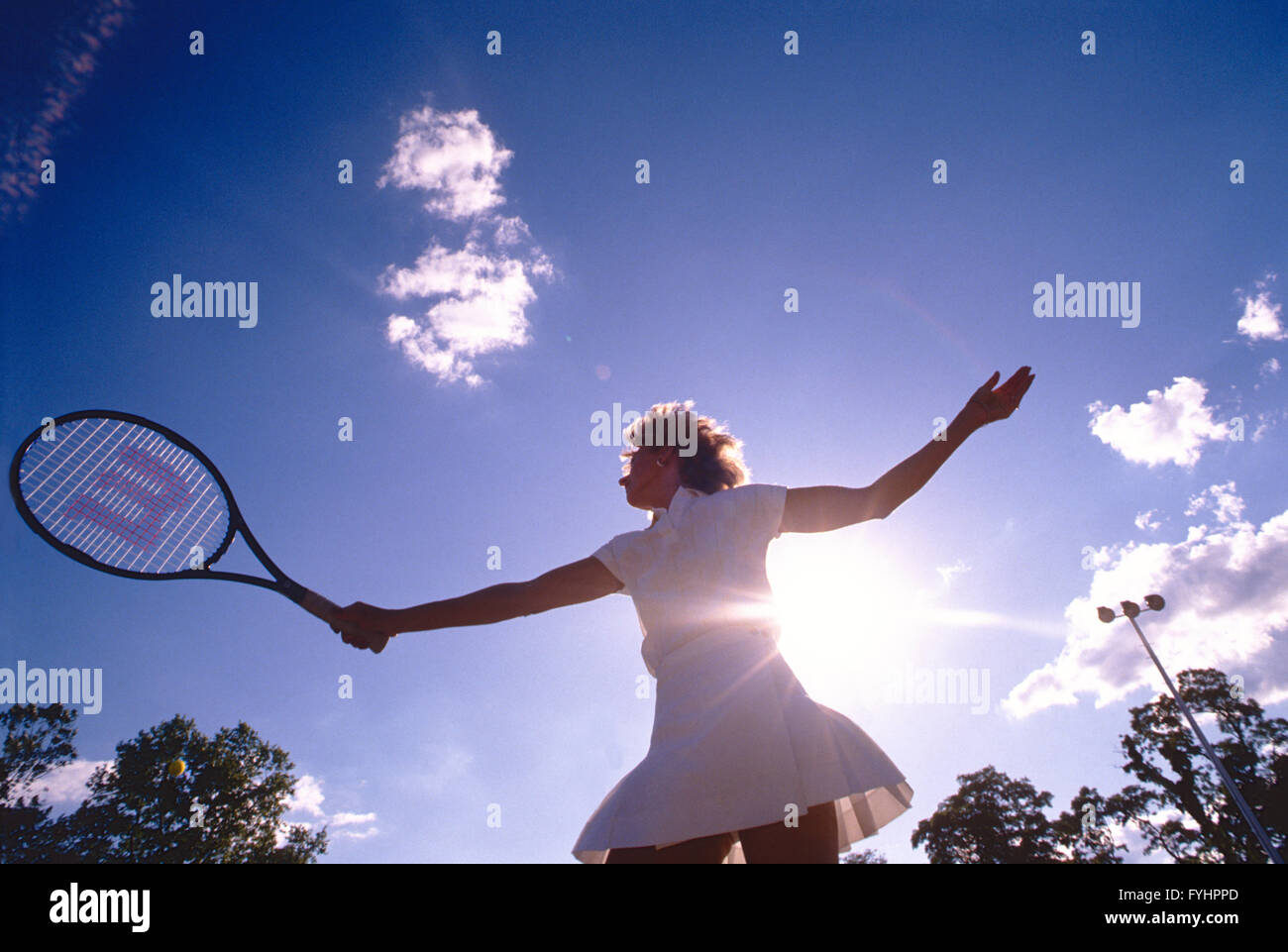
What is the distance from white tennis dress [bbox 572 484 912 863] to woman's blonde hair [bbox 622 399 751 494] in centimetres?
39

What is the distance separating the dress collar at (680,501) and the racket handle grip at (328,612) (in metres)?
1.49

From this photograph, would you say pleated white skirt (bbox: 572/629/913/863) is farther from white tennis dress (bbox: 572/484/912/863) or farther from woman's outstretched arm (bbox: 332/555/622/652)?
woman's outstretched arm (bbox: 332/555/622/652)

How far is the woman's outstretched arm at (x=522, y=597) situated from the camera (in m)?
2.74

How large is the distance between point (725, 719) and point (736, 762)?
130mm

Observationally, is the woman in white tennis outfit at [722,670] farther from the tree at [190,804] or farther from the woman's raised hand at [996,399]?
the tree at [190,804]

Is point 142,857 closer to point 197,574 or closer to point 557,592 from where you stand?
point 197,574

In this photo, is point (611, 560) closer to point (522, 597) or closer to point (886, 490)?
point (522, 597)

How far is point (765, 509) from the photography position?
2576 millimetres

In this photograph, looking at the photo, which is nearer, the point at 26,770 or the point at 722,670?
the point at 722,670

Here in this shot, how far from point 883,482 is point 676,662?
1073 mm

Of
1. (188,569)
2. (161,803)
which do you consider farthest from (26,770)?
(188,569)

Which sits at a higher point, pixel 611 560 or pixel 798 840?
pixel 611 560

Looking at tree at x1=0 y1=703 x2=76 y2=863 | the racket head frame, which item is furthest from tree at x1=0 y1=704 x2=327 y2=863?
the racket head frame

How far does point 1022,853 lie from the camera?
29922 millimetres
